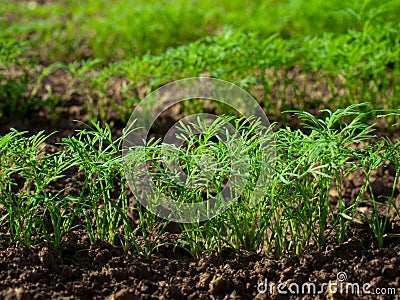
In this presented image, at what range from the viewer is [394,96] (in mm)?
3939

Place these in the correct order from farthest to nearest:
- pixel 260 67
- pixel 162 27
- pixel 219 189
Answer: pixel 162 27
pixel 260 67
pixel 219 189

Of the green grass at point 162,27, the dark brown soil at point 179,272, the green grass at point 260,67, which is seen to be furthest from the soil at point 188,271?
the green grass at point 162,27

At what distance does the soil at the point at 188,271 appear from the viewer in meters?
2.34

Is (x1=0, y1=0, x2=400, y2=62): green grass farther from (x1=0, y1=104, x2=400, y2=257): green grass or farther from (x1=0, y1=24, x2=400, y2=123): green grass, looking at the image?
(x1=0, y1=104, x2=400, y2=257): green grass

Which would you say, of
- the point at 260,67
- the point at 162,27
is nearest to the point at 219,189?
the point at 260,67

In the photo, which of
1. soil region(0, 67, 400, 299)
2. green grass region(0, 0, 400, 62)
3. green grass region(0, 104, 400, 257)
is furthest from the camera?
green grass region(0, 0, 400, 62)

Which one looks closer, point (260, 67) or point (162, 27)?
point (260, 67)

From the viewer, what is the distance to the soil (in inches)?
92.3

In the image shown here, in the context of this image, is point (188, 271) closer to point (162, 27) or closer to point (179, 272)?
point (179, 272)

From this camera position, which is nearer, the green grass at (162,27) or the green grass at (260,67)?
the green grass at (260,67)

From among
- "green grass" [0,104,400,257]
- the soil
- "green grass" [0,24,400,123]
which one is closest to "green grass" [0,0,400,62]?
"green grass" [0,24,400,123]

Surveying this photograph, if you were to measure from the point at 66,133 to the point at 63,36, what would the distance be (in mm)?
2027

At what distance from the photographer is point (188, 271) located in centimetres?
252

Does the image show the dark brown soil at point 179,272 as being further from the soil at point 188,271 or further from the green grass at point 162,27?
the green grass at point 162,27
